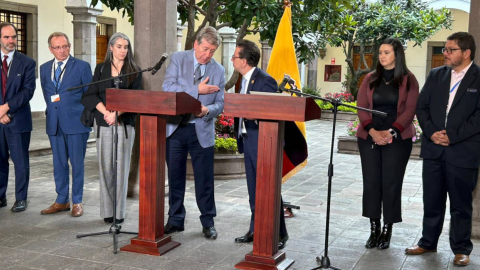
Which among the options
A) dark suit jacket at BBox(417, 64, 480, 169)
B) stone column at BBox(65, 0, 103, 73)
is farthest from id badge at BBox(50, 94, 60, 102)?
stone column at BBox(65, 0, 103, 73)

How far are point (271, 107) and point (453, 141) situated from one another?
5.29ft

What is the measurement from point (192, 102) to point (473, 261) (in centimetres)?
267

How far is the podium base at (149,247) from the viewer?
4.98 meters

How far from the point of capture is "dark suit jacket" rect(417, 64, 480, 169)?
4918mm

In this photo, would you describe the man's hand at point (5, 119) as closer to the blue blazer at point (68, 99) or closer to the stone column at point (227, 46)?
the blue blazer at point (68, 99)

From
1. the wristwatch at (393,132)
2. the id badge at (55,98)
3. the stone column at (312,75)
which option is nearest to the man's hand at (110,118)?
the id badge at (55,98)

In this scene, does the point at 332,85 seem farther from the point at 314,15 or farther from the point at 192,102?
the point at 192,102

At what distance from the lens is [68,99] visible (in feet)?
20.2

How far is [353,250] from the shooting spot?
527 cm

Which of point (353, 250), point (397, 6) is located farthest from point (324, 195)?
point (397, 6)

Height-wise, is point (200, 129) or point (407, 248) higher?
point (200, 129)

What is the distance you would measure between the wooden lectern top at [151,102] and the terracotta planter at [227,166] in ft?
13.0

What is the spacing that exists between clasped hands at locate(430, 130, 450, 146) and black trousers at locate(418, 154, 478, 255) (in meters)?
0.14

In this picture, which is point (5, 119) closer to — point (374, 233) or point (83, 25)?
point (374, 233)
